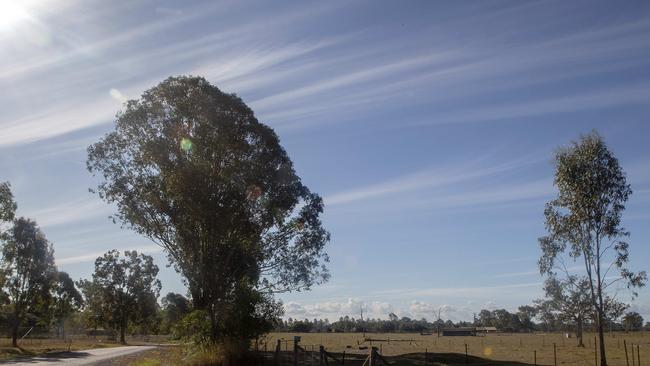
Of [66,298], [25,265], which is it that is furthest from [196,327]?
[66,298]

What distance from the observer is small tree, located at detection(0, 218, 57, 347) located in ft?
192

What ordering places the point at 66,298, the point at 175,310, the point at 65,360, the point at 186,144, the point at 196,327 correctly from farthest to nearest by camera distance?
1. the point at 66,298
2. the point at 175,310
3. the point at 65,360
4. the point at 186,144
5. the point at 196,327

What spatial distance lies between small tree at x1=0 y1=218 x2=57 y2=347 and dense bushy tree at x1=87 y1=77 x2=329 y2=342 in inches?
1275

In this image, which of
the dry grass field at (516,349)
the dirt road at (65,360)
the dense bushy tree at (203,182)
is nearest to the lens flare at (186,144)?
the dense bushy tree at (203,182)

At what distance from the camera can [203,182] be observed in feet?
101

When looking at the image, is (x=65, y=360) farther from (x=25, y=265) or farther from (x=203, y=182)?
(x=25, y=265)

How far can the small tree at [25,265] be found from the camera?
58.5m

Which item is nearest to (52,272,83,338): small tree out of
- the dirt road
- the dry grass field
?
the dry grass field

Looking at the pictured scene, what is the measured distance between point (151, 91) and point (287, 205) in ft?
33.4

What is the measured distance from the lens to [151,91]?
3177cm

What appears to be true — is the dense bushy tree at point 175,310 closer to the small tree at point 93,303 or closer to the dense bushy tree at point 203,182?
the dense bushy tree at point 203,182

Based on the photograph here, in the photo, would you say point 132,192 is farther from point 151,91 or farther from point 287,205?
point 287,205

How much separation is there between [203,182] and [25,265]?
3942cm

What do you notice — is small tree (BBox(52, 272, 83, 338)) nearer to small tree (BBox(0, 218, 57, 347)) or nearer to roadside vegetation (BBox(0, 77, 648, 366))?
small tree (BBox(0, 218, 57, 347))
